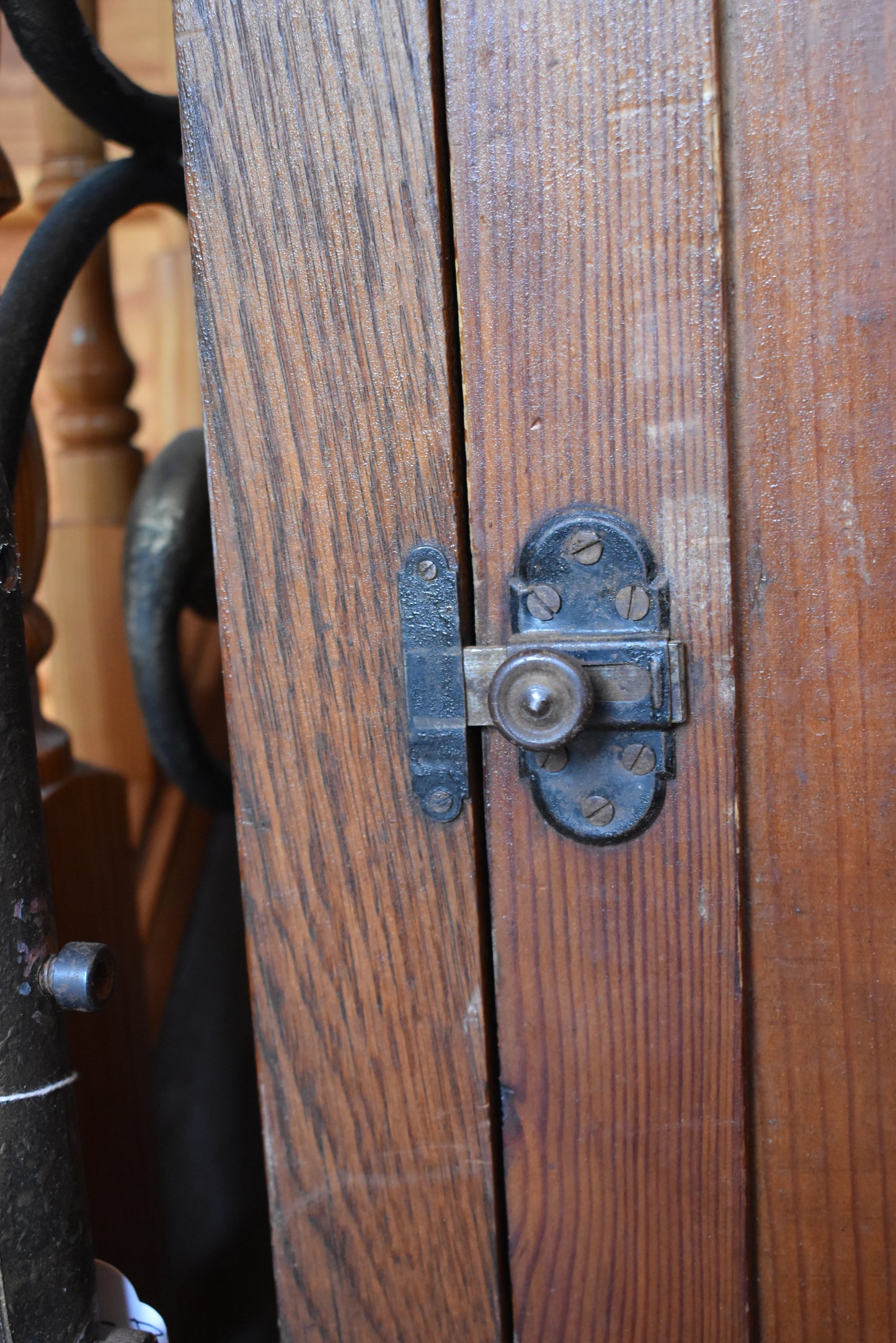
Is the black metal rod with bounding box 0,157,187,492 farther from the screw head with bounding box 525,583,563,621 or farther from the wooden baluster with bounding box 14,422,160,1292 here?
the screw head with bounding box 525,583,563,621

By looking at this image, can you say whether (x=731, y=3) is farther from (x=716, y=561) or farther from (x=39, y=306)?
(x=39, y=306)

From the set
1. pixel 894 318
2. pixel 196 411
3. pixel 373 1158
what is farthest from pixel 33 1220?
pixel 196 411

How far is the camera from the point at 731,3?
0.48m

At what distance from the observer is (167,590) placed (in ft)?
2.87

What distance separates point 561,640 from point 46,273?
0.41 meters

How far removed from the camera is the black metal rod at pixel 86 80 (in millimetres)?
651

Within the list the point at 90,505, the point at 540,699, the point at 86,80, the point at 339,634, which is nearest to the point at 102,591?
the point at 90,505

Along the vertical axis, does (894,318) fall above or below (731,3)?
below

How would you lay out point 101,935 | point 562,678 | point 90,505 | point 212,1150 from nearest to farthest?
1. point 562,678
2. point 101,935
3. point 212,1150
4. point 90,505

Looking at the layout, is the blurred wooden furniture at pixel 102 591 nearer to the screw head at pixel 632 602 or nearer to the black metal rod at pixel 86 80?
the black metal rod at pixel 86 80

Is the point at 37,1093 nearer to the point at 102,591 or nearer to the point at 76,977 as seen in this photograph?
the point at 76,977

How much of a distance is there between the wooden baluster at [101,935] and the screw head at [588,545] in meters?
0.40

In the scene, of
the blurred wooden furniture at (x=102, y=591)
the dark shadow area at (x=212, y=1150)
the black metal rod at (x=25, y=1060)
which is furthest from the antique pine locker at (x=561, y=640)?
the blurred wooden furniture at (x=102, y=591)

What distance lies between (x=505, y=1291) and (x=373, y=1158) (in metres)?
0.10
